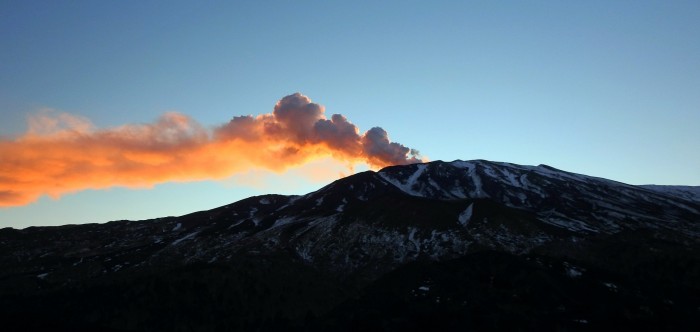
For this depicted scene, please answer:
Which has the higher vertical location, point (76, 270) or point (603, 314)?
point (76, 270)

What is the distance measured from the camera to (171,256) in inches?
7303

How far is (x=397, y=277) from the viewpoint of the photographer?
110875mm

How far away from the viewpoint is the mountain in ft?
280

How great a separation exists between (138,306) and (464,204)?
377ft

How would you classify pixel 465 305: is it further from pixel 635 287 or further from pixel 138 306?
pixel 138 306

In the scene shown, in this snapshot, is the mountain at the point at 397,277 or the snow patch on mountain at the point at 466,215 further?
the snow patch on mountain at the point at 466,215

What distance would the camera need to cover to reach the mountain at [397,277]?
85.4m

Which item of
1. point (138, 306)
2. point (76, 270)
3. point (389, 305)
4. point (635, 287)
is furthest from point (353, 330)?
point (76, 270)

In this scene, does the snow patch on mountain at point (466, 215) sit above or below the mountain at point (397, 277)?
above

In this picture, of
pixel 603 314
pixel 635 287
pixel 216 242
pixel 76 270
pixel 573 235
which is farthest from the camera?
pixel 216 242

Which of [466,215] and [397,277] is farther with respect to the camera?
[466,215]

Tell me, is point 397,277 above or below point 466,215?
below

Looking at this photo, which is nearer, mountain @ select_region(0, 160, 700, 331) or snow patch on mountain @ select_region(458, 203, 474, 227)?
mountain @ select_region(0, 160, 700, 331)

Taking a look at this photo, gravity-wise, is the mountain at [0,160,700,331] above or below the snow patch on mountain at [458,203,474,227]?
below
